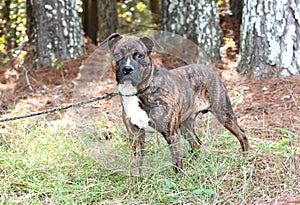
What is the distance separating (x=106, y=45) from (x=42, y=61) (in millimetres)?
3809

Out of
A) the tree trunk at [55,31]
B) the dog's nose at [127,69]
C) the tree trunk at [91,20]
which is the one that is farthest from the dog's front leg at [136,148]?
the tree trunk at [91,20]

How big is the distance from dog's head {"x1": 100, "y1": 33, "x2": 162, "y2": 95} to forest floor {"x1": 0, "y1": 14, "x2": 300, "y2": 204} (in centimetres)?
158

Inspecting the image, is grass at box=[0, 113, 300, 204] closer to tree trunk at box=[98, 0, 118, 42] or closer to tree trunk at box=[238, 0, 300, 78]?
tree trunk at box=[238, 0, 300, 78]

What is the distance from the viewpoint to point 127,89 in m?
4.27

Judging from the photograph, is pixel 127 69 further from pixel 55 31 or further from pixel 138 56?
pixel 55 31

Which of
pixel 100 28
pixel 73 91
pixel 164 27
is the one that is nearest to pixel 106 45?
pixel 73 91

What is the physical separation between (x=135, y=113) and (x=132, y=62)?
50cm

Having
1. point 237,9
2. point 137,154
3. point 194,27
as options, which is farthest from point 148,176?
point 237,9

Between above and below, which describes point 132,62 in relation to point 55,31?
above

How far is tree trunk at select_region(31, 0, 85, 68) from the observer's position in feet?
25.3

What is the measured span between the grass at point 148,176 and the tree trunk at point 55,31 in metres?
2.74

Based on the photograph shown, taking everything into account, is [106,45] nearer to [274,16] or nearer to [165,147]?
[165,147]

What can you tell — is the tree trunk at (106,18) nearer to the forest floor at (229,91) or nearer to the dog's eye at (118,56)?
the forest floor at (229,91)

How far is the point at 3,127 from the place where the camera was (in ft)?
20.0
